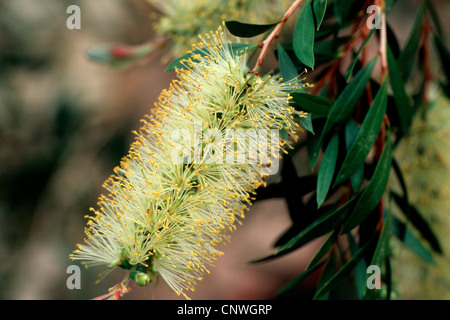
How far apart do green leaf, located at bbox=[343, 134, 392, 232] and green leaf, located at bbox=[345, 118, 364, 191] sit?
37 mm

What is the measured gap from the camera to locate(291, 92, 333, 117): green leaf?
652 mm

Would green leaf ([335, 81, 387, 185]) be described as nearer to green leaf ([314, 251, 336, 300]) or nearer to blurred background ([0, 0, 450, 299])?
green leaf ([314, 251, 336, 300])

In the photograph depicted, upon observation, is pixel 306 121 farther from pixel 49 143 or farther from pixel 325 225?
pixel 49 143

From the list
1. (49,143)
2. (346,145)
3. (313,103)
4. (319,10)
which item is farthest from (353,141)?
(49,143)

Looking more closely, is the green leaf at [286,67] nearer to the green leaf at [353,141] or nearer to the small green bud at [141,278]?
the green leaf at [353,141]

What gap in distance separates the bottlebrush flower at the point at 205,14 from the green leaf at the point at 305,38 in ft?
0.86

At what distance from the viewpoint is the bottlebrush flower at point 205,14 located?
0.99 m

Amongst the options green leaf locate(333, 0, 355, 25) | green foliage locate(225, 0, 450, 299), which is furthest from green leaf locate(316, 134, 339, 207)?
green leaf locate(333, 0, 355, 25)

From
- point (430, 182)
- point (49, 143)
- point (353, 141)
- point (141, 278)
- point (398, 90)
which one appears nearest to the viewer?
point (141, 278)

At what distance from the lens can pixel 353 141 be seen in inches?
28.9

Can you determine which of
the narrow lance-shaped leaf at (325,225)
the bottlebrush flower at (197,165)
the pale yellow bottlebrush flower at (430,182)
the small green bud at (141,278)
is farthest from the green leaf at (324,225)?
the pale yellow bottlebrush flower at (430,182)

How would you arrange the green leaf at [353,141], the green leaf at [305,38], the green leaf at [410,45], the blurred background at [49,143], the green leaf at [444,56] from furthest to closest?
the blurred background at [49,143] < the green leaf at [444,56] < the green leaf at [410,45] < the green leaf at [353,141] < the green leaf at [305,38]

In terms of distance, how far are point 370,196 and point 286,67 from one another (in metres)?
0.28
